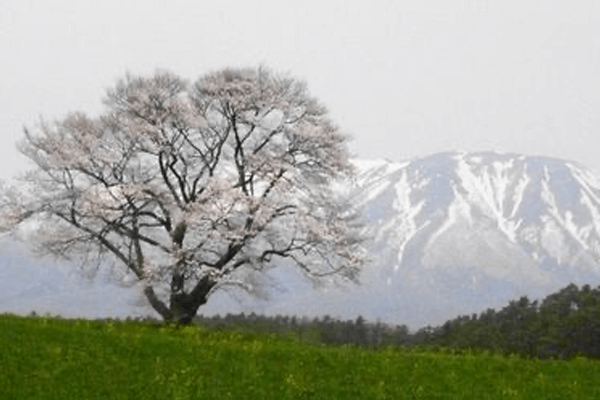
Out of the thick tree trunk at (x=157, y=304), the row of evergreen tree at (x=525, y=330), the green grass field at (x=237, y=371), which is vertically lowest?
the green grass field at (x=237, y=371)

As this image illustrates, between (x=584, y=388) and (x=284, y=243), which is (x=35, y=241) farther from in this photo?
(x=584, y=388)

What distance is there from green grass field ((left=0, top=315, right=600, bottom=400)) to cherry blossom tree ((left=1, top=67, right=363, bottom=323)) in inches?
714

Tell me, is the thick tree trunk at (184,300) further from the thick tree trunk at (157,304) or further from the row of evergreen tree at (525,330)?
the row of evergreen tree at (525,330)

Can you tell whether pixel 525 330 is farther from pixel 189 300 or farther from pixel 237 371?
pixel 237 371

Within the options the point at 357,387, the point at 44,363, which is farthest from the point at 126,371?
the point at 357,387

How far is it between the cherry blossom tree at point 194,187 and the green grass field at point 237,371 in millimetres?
18136

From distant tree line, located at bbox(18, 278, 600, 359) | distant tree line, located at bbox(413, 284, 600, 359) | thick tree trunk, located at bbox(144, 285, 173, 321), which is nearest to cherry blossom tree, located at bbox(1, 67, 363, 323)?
thick tree trunk, located at bbox(144, 285, 173, 321)

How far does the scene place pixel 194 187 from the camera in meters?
54.7

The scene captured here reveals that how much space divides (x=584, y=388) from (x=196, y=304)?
28309 millimetres

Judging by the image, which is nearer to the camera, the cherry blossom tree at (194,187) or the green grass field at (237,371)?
the green grass field at (237,371)

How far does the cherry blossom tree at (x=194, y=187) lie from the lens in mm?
52500

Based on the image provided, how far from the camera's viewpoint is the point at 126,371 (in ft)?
83.3

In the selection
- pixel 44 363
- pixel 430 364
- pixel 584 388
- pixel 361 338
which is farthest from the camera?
pixel 361 338

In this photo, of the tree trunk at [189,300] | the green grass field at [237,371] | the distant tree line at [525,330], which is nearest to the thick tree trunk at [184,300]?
the tree trunk at [189,300]
